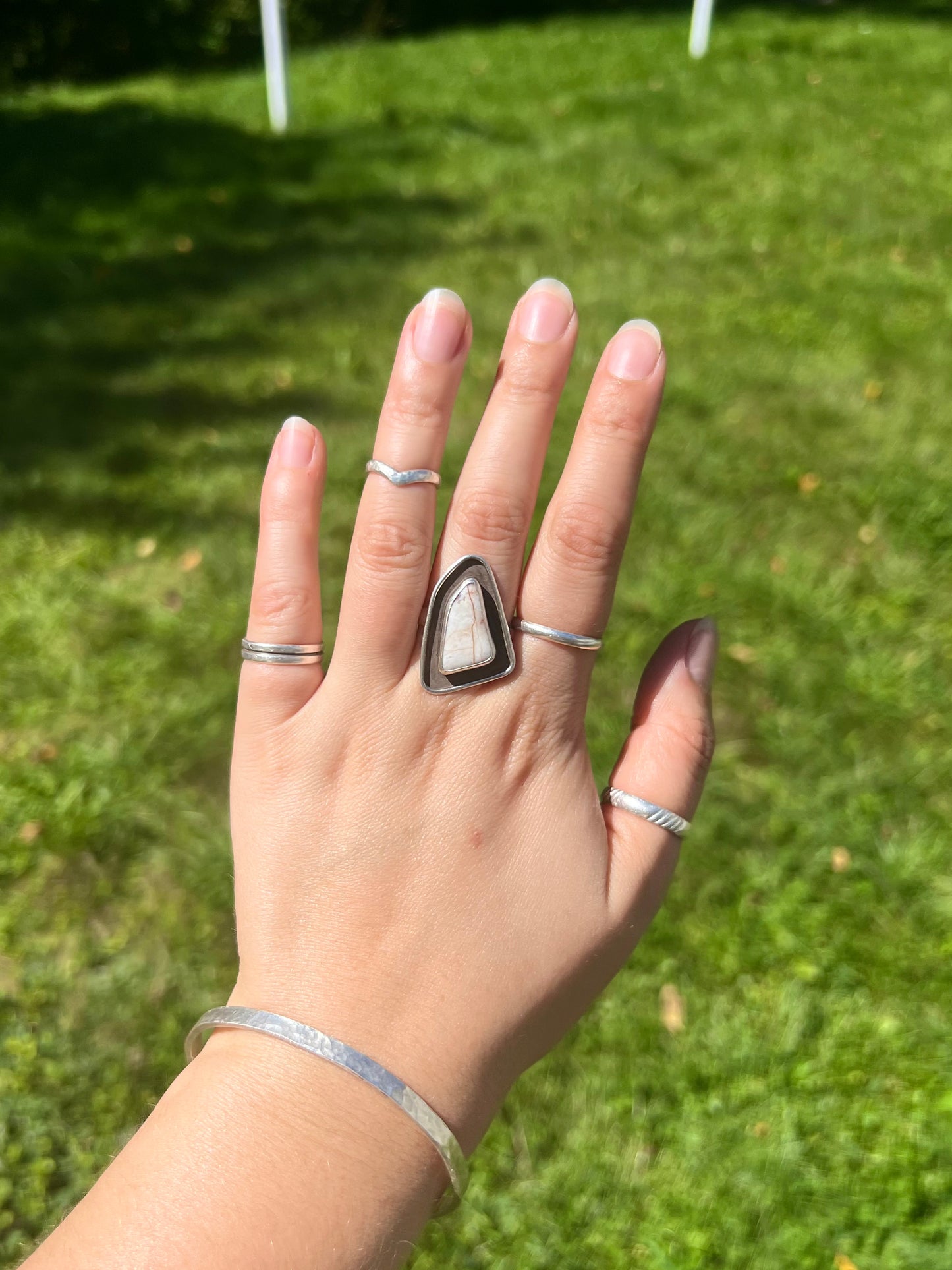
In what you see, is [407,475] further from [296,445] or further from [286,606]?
[286,606]

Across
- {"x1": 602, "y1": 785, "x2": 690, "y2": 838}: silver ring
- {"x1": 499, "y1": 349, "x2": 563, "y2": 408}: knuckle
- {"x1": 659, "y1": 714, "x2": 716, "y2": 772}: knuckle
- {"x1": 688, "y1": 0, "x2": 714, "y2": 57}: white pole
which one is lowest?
{"x1": 602, "y1": 785, "x2": 690, "y2": 838}: silver ring

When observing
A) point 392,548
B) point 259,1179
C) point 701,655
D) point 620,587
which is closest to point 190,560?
point 620,587

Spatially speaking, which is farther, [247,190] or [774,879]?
[247,190]

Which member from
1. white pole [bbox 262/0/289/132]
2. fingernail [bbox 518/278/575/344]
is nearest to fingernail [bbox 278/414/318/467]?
fingernail [bbox 518/278/575/344]

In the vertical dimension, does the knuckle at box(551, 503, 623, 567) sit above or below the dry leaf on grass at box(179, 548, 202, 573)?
above

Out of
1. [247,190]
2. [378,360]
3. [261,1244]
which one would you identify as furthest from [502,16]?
[261,1244]

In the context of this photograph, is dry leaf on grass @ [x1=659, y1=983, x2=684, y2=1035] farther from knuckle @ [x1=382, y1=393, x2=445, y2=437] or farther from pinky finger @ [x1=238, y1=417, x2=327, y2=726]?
knuckle @ [x1=382, y1=393, x2=445, y2=437]

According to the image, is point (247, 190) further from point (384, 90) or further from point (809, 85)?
point (809, 85)
